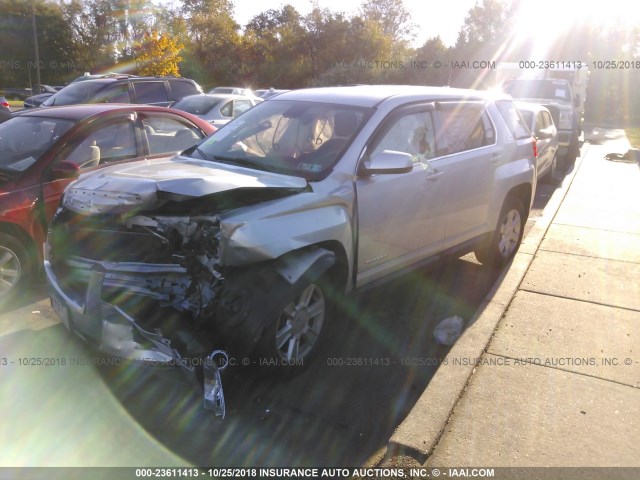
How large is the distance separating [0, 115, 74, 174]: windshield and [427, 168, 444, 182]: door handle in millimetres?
3385

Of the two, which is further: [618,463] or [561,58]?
[561,58]

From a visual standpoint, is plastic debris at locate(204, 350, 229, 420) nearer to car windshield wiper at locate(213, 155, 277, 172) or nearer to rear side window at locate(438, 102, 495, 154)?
car windshield wiper at locate(213, 155, 277, 172)

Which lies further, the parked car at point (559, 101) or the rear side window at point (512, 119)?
the parked car at point (559, 101)

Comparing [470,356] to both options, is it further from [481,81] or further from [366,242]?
[481,81]

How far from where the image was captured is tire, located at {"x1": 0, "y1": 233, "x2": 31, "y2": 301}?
4.94 m

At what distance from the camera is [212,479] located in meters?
3.11

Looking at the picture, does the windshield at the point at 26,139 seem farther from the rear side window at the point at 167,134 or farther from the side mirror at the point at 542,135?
the side mirror at the point at 542,135

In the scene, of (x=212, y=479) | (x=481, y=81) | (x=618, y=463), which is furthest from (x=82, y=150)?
(x=481, y=81)

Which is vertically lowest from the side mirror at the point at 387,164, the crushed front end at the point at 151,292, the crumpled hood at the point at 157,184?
the crushed front end at the point at 151,292

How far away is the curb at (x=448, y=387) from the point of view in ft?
10.7

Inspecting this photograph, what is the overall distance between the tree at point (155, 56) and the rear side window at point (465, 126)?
3003 centimetres

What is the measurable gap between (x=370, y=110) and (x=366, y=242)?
3.44 ft

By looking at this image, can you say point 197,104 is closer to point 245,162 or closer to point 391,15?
point 245,162

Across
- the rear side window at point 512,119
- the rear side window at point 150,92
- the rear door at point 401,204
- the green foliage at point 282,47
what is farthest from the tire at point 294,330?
the green foliage at point 282,47
